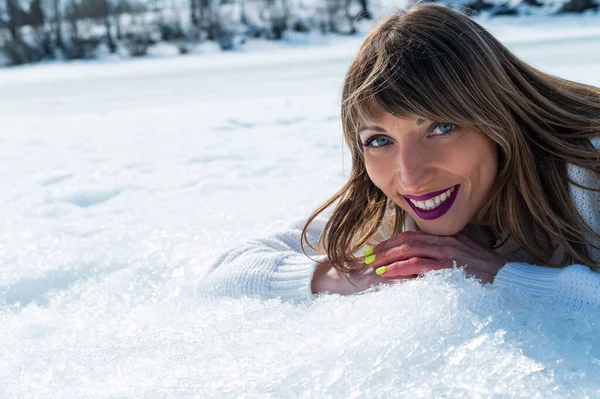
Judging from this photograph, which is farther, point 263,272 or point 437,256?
→ point 263,272

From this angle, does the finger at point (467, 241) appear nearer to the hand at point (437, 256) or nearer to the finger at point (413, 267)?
the hand at point (437, 256)

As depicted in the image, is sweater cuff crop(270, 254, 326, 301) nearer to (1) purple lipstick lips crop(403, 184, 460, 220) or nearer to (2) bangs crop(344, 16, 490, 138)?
(1) purple lipstick lips crop(403, 184, 460, 220)

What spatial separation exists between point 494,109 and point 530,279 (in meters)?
0.47

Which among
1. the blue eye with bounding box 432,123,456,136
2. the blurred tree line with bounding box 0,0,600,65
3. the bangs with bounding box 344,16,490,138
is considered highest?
the bangs with bounding box 344,16,490,138

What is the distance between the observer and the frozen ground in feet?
5.35

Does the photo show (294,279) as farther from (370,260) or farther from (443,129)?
(443,129)

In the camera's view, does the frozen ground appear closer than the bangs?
Yes

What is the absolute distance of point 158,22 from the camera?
23.9 m

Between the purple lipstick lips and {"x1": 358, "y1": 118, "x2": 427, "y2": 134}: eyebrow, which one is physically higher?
{"x1": 358, "y1": 118, "x2": 427, "y2": 134}: eyebrow

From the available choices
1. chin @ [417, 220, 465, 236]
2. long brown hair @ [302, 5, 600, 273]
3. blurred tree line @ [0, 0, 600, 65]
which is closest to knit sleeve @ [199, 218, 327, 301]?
long brown hair @ [302, 5, 600, 273]

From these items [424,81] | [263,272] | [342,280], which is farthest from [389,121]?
[263,272]

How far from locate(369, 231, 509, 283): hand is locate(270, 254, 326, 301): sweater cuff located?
0.25 meters

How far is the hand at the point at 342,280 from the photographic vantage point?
2234mm

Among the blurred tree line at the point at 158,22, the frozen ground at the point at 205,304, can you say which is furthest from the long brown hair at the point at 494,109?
the blurred tree line at the point at 158,22
